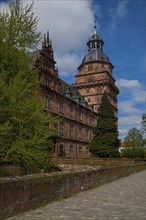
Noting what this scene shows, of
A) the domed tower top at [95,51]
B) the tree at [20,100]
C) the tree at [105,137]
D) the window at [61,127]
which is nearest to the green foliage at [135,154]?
the tree at [105,137]

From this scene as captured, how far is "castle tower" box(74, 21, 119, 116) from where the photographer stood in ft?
226

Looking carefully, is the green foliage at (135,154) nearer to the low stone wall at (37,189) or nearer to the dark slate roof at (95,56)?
the dark slate roof at (95,56)

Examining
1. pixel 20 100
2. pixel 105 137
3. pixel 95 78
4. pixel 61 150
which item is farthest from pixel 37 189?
pixel 95 78

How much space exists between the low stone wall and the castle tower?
A: 188ft

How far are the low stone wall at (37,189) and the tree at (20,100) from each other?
1179 millimetres

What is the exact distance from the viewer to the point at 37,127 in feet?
32.1

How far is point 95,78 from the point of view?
69812 millimetres

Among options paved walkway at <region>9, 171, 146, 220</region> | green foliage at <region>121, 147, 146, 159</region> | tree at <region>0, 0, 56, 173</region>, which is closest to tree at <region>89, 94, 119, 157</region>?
green foliage at <region>121, 147, 146, 159</region>

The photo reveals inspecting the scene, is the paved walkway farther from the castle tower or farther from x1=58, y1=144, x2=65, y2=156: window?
the castle tower

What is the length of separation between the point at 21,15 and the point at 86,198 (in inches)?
290

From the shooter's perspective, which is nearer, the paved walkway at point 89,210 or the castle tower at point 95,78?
the paved walkway at point 89,210

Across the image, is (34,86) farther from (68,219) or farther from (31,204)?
(68,219)

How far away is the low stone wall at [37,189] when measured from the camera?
634 cm

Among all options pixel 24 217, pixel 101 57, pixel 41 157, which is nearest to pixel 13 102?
pixel 41 157
